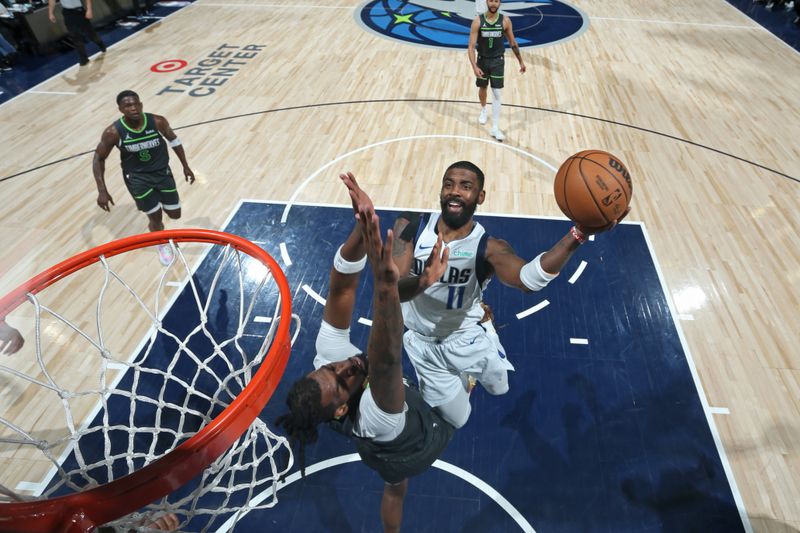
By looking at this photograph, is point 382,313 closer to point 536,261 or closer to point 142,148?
point 536,261

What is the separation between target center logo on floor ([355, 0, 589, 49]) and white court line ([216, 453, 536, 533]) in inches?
385

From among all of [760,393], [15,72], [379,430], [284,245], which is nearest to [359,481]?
[379,430]

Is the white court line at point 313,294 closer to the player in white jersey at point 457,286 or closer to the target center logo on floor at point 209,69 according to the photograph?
the player in white jersey at point 457,286

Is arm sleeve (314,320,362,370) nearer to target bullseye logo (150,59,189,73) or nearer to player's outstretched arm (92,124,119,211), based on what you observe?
player's outstretched arm (92,124,119,211)

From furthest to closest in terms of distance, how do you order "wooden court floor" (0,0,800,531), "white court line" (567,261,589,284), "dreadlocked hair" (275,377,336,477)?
"white court line" (567,261,589,284), "wooden court floor" (0,0,800,531), "dreadlocked hair" (275,377,336,477)

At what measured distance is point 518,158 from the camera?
277 inches

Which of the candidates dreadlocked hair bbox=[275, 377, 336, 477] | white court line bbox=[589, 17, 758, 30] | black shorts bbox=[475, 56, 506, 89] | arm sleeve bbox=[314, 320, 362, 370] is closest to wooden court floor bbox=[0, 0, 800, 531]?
white court line bbox=[589, 17, 758, 30]

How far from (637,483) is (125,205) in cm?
624

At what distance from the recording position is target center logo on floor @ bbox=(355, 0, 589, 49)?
11.5m

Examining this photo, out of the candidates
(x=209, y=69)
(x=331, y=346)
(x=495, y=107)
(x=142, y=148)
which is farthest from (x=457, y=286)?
(x=209, y=69)

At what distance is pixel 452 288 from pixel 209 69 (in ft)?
29.7

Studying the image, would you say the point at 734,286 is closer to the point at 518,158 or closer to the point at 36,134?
the point at 518,158

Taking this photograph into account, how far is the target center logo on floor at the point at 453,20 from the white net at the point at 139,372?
8568 millimetres

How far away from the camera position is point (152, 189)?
5.00 m
